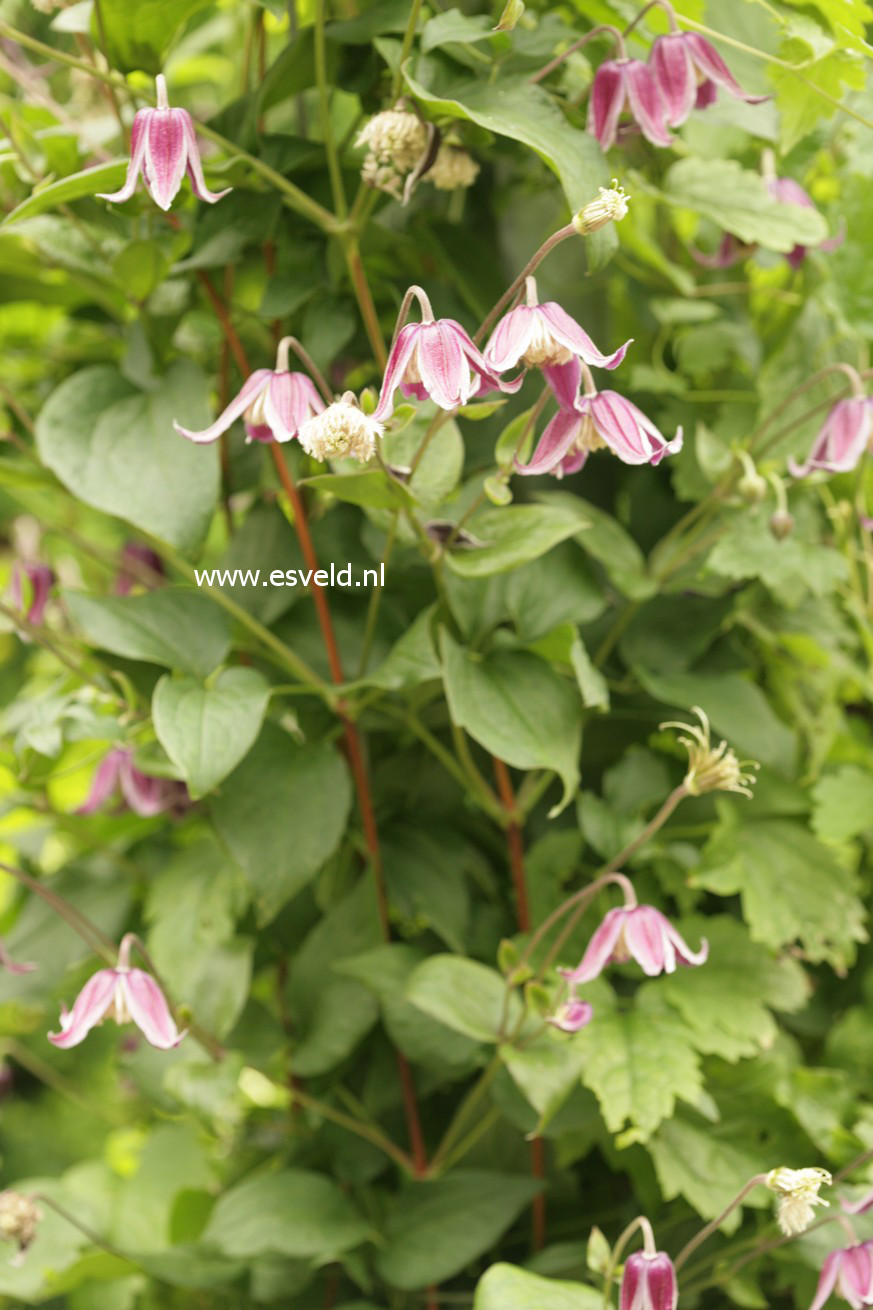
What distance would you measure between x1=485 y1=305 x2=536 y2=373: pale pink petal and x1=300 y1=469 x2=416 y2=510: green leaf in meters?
0.09

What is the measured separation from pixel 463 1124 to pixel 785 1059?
0.21 metres

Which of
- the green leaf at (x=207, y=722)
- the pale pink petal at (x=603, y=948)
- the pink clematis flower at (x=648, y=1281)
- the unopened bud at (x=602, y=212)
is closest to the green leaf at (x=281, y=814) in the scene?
the green leaf at (x=207, y=722)

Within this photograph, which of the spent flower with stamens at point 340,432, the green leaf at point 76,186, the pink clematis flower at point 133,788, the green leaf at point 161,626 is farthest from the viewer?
the pink clematis flower at point 133,788

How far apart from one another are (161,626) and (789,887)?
16.9 inches

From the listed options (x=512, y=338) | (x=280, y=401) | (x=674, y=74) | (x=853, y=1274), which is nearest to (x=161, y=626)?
(x=280, y=401)

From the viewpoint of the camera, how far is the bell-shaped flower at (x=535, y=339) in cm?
53

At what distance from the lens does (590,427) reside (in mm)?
605

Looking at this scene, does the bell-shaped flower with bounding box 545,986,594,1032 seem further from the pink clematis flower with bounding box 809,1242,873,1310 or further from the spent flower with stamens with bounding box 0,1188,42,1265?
the spent flower with stamens with bounding box 0,1188,42,1265

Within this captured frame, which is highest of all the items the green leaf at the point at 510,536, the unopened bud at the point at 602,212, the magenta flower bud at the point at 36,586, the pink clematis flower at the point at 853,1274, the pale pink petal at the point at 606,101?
the unopened bud at the point at 602,212

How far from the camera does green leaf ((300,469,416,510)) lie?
0.60m

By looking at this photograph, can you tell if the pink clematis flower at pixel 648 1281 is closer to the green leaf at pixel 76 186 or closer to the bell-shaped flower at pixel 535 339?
the bell-shaped flower at pixel 535 339

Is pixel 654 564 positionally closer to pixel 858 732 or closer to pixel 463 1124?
pixel 858 732

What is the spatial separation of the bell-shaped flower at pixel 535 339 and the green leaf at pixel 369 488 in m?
0.09

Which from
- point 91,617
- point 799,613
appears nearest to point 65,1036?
point 91,617
